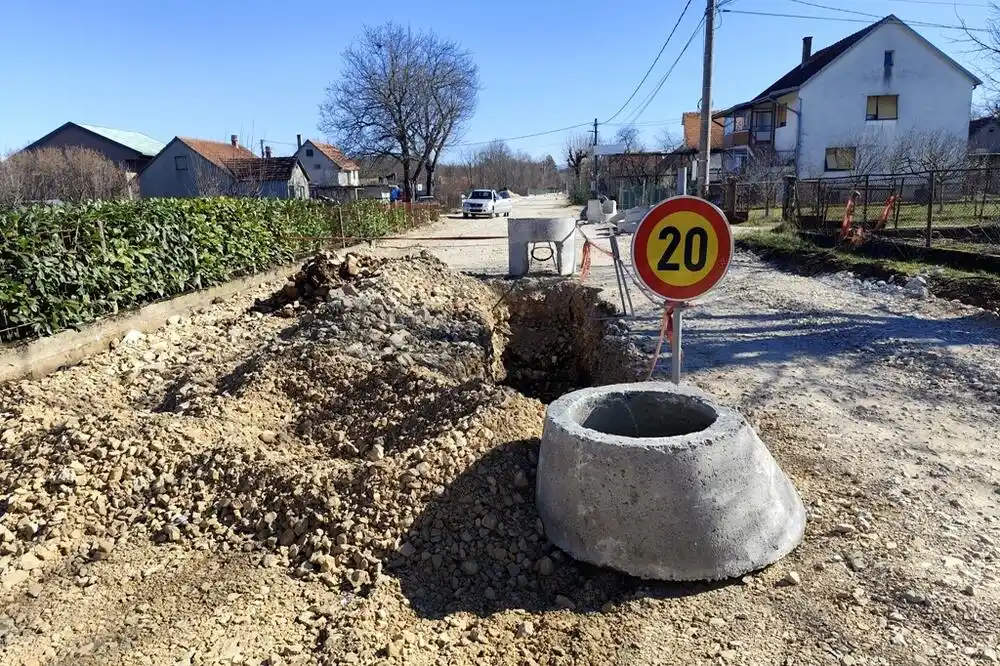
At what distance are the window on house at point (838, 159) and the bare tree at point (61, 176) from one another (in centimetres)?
3581

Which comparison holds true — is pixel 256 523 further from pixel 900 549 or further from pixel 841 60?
pixel 841 60

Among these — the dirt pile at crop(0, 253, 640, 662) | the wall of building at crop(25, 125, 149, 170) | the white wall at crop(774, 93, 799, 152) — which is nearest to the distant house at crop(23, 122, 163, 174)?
the wall of building at crop(25, 125, 149, 170)

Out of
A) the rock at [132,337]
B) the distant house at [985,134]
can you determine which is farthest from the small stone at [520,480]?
the distant house at [985,134]

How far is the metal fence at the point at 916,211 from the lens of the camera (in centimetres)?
1424

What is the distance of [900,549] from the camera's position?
10.3 feet

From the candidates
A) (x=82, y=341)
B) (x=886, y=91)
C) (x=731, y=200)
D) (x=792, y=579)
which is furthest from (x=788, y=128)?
(x=792, y=579)

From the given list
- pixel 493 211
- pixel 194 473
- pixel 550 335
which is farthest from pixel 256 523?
pixel 493 211

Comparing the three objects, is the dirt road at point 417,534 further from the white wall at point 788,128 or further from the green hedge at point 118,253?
the white wall at point 788,128

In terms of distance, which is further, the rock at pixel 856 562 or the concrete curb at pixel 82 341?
the concrete curb at pixel 82 341

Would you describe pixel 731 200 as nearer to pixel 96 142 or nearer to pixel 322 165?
pixel 96 142

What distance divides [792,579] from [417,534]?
1.72 meters

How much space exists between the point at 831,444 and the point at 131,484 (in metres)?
4.29

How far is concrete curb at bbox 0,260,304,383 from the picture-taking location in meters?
6.54

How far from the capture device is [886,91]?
37125mm
